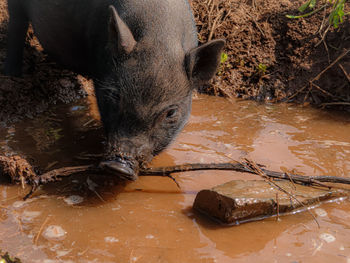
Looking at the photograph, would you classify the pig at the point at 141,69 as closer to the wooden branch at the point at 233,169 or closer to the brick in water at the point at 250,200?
the wooden branch at the point at 233,169

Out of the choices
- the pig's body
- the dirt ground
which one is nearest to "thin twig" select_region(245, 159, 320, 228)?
the pig's body

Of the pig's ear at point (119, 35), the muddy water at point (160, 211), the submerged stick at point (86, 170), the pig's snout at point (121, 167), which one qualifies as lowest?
the muddy water at point (160, 211)

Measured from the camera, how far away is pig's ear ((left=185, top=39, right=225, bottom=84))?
297 centimetres

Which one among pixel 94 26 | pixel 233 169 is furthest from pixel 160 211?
pixel 94 26

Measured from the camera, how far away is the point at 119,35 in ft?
9.18

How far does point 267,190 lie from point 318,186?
0.50 m

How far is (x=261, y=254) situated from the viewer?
7.69ft

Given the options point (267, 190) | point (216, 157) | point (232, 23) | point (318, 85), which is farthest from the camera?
point (232, 23)

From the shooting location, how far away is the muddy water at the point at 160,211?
2.31 metres

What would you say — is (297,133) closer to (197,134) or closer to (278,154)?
(278,154)

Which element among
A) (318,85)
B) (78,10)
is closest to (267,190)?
(78,10)

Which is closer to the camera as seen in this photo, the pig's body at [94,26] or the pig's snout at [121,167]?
the pig's snout at [121,167]

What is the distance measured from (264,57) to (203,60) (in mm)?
2837

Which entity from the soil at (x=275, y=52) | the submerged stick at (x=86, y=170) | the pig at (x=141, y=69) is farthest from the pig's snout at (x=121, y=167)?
the soil at (x=275, y=52)
